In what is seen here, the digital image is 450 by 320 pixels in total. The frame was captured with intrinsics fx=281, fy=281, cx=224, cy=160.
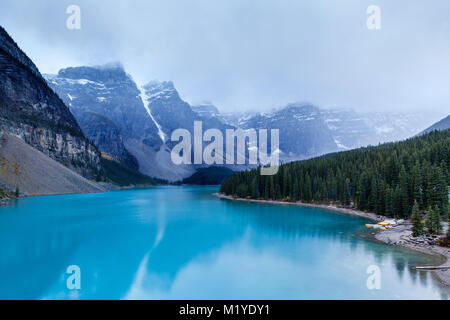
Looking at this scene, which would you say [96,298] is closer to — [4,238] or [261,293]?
[261,293]

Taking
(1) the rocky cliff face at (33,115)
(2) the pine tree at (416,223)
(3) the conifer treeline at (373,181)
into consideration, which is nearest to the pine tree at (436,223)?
(2) the pine tree at (416,223)

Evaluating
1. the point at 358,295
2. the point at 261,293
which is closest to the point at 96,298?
the point at 261,293

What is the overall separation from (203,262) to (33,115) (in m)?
104

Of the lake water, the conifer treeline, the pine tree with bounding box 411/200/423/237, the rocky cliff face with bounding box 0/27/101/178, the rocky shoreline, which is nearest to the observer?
the lake water

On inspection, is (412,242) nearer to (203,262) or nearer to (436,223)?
(436,223)

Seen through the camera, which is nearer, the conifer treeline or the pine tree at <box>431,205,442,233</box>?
the pine tree at <box>431,205,442,233</box>

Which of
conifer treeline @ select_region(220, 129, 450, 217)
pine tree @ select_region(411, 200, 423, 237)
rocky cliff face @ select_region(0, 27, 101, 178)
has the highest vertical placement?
rocky cliff face @ select_region(0, 27, 101, 178)

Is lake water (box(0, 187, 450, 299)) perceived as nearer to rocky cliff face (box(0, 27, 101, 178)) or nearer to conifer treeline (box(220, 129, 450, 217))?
conifer treeline (box(220, 129, 450, 217))

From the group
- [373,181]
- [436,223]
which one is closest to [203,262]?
[436,223]

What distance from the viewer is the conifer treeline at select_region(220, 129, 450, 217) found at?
36.1 m

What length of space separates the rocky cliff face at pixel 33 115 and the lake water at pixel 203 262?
6772cm

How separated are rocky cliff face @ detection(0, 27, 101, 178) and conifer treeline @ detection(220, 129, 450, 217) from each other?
63.8m

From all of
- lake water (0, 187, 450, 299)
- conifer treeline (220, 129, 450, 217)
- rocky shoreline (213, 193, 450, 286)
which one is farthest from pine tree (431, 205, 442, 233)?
conifer treeline (220, 129, 450, 217)

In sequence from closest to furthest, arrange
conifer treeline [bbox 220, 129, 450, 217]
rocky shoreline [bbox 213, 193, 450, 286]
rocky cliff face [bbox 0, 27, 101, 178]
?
1. rocky shoreline [bbox 213, 193, 450, 286]
2. conifer treeline [bbox 220, 129, 450, 217]
3. rocky cliff face [bbox 0, 27, 101, 178]
